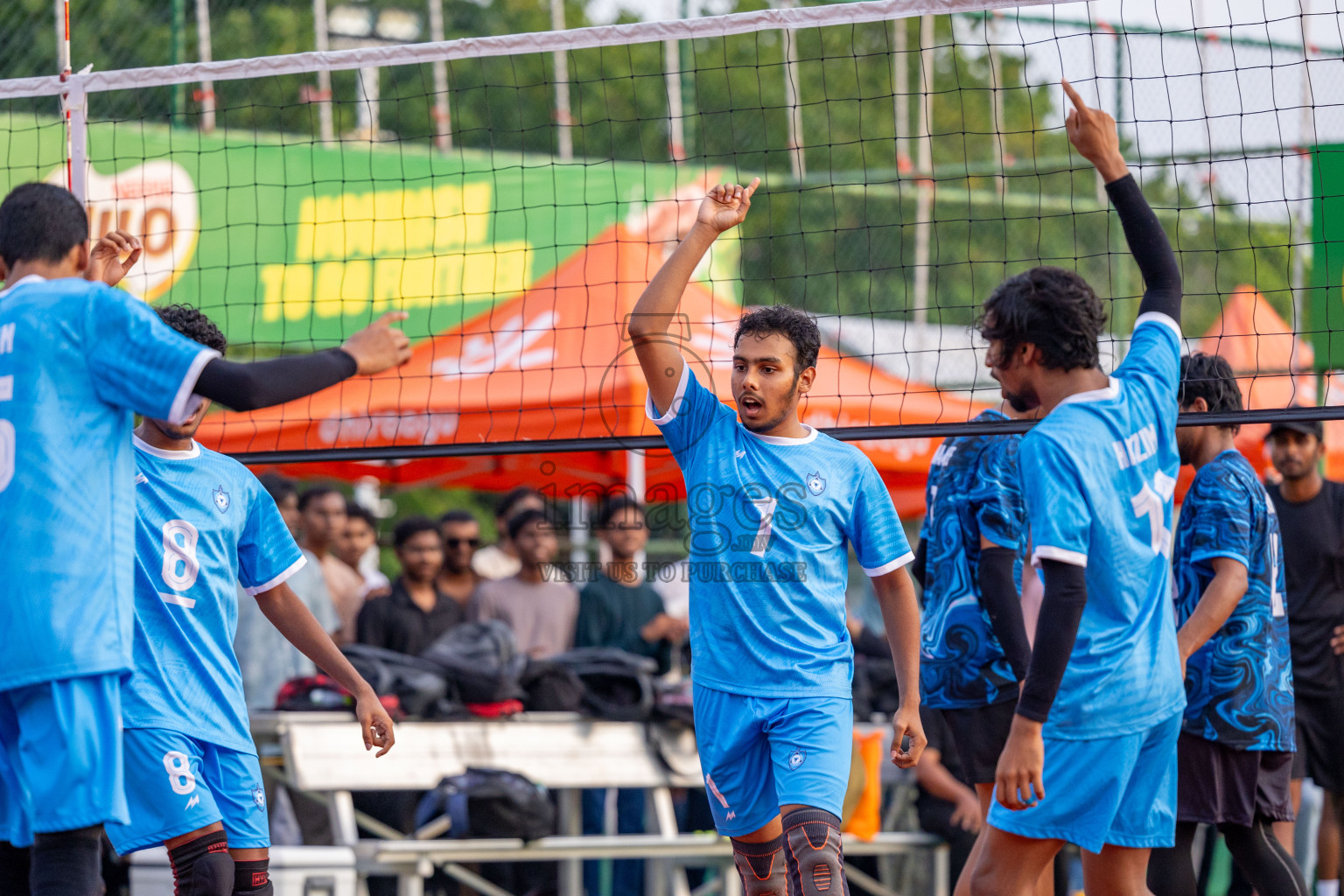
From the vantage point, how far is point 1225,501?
464 cm

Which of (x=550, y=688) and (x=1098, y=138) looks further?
(x=550, y=688)

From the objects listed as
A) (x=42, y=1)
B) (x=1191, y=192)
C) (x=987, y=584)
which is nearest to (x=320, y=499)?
(x=987, y=584)

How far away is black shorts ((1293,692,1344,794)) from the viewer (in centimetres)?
666

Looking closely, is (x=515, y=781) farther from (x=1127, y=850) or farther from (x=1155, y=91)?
(x=1155, y=91)

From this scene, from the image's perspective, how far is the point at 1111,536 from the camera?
3.56 metres

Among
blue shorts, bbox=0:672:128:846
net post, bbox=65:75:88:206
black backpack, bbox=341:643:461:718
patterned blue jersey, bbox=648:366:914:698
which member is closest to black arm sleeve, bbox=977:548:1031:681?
patterned blue jersey, bbox=648:366:914:698

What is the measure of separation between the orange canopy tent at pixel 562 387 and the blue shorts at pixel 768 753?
363 centimetres

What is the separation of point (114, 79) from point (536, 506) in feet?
12.2

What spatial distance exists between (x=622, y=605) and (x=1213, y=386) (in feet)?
13.5

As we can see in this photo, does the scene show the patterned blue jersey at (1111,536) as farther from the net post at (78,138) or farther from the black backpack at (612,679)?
the black backpack at (612,679)

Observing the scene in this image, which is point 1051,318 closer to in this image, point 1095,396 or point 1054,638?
point 1095,396

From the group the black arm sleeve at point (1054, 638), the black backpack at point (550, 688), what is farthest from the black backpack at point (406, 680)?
the black arm sleeve at point (1054, 638)

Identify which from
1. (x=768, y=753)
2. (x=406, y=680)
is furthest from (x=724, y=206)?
(x=406, y=680)

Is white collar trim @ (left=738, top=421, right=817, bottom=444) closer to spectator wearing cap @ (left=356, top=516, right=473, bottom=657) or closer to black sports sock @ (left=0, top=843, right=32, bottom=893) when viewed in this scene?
black sports sock @ (left=0, top=843, right=32, bottom=893)
